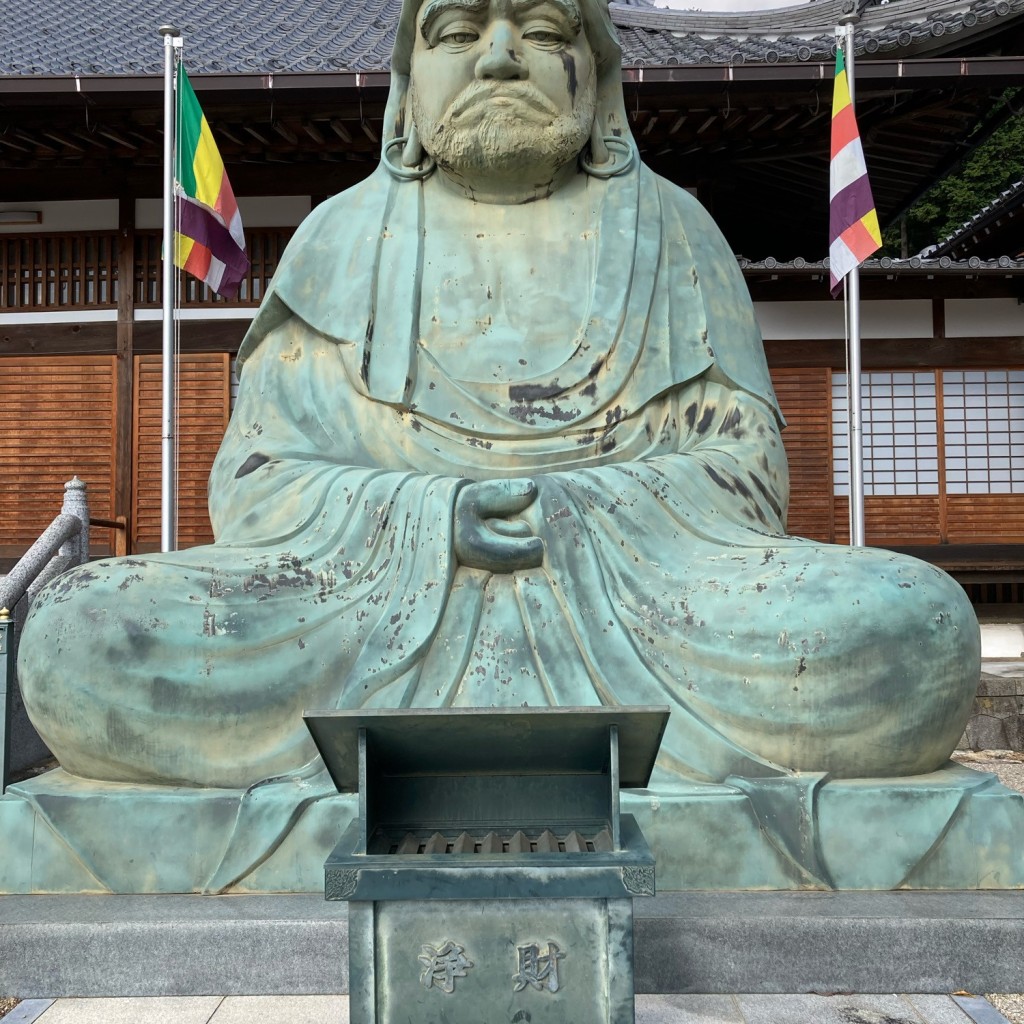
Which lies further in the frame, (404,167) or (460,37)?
(404,167)

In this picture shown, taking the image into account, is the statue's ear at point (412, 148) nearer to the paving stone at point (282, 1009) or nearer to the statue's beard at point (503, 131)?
the statue's beard at point (503, 131)

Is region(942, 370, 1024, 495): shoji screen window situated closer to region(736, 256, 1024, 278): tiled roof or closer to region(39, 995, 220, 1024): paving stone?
region(736, 256, 1024, 278): tiled roof

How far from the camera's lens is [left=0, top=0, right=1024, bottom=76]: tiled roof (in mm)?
→ 9000

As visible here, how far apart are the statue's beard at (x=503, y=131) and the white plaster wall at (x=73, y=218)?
6.19 meters

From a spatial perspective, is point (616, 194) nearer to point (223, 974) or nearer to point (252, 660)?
point (252, 660)

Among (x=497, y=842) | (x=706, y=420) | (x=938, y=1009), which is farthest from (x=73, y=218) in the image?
(x=938, y=1009)

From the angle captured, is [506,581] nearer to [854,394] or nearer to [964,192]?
[854,394]

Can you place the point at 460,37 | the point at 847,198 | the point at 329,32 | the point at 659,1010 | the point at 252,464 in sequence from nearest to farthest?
the point at 659,1010 → the point at 252,464 → the point at 460,37 → the point at 847,198 → the point at 329,32

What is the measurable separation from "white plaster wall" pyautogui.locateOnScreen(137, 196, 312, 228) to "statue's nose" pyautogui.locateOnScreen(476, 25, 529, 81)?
572cm

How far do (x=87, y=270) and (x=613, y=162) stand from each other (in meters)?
6.54

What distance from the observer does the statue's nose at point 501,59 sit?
3.72 metres

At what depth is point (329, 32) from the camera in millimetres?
11266

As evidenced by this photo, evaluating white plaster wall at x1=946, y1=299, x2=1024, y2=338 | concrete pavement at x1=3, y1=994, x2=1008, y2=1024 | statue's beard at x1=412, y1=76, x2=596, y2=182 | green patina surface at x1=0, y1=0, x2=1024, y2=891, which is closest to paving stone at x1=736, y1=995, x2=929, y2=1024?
concrete pavement at x1=3, y1=994, x2=1008, y2=1024

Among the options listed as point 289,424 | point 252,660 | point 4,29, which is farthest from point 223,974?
point 4,29
